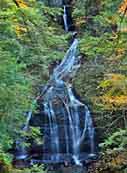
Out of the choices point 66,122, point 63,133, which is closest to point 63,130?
point 63,133

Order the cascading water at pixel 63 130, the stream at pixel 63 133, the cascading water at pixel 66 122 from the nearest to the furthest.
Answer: the stream at pixel 63 133 < the cascading water at pixel 63 130 < the cascading water at pixel 66 122

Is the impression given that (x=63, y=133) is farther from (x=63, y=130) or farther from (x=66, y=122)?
(x=66, y=122)

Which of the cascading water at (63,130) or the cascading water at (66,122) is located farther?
the cascading water at (66,122)

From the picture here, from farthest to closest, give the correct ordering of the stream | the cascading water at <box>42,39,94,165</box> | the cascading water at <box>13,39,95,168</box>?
the cascading water at <box>42,39,94,165</box>, the cascading water at <box>13,39,95,168</box>, the stream

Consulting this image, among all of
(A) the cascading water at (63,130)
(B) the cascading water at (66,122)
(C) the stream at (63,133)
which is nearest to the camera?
(C) the stream at (63,133)

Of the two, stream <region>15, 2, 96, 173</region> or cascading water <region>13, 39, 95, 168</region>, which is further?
cascading water <region>13, 39, 95, 168</region>

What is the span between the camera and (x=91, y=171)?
37.2 feet

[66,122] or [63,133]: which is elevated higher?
[66,122]

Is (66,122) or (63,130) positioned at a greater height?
(66,122)

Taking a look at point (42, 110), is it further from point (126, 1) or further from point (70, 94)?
point (126, 1)

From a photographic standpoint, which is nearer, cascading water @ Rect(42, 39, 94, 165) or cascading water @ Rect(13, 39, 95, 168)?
cascading water @ Rect(13, 39, 95, 168)

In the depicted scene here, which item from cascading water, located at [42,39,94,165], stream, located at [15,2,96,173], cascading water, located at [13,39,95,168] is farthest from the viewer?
cascading water, located at [42,39,94,165]

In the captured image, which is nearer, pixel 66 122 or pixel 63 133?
pixel 63 133

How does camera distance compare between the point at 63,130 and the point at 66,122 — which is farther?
the point at 66,122
